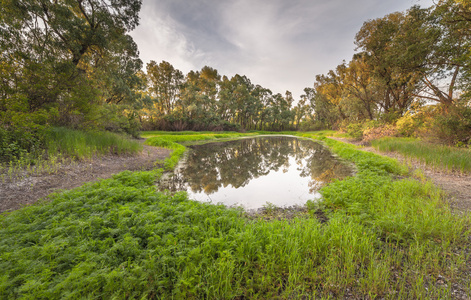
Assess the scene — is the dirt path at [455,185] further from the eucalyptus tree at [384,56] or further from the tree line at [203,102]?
the tree line at [203,102]

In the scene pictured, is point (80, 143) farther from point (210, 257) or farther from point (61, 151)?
point (210, 257)

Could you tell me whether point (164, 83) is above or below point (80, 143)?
above

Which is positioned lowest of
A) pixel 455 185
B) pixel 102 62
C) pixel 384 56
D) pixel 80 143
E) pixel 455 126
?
pixel 455 185

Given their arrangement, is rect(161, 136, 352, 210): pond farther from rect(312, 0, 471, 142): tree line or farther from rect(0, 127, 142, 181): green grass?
rect(312, 0, 471, 142): tree line

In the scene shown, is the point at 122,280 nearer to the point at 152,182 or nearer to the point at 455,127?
the point at 152,182

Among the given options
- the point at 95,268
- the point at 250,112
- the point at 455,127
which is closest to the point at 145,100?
the point at 95,268

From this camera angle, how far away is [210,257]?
262cm

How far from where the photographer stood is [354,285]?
2.46 metres

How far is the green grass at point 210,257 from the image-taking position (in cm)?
205

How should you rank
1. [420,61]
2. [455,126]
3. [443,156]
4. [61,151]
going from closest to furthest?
[61,151]
[443,156]
[455,126]
[420,61]

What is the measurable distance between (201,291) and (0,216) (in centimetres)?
464

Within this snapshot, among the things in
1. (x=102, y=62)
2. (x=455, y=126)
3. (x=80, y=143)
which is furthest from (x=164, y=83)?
(x=455, y=126)

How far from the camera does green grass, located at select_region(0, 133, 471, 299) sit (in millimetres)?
2049

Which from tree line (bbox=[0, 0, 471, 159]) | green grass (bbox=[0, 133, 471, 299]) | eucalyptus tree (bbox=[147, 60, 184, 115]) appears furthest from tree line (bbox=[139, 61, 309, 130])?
green grass (bbox=[0, 133, 471, 299])
